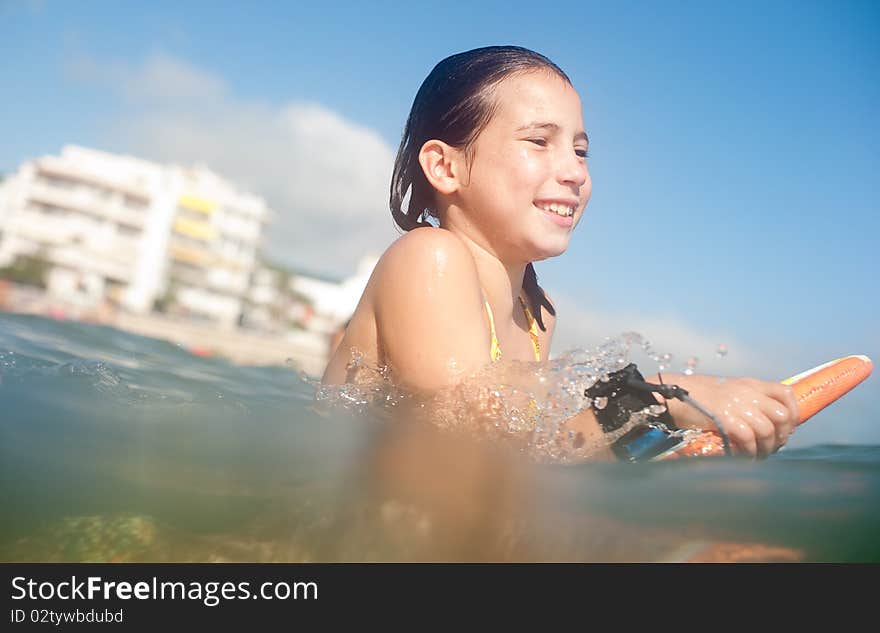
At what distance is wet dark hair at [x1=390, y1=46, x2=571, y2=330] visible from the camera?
2.54 m

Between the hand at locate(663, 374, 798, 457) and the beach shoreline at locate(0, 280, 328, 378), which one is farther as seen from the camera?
the beach shoreline at locate(0, 280, 328, 378)

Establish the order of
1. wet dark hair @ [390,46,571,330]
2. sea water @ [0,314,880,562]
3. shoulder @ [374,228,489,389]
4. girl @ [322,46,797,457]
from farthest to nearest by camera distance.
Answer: wet dark hair @ [390,46,571,330]
shoulder @ [374,228,489,389]
girl @ [322,46,797,457]
sea water @ [0,314,880,562]

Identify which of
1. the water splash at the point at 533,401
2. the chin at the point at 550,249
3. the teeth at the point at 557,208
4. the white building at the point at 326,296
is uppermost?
the white building at the point at 326,296

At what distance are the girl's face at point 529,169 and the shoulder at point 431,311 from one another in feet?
0.98

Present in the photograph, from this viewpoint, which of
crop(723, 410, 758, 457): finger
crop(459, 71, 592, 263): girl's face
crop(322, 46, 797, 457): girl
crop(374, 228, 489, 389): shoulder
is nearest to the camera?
crop(723, 410, 758, 457): finger

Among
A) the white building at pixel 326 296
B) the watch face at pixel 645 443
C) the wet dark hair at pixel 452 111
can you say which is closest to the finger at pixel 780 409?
the watch face at pixel 645 443

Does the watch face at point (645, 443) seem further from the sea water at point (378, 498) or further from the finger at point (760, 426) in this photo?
the finger at point (760, 426)

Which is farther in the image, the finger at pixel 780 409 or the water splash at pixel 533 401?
the water splash at pixel 533 401

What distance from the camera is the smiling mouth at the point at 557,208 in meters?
2.46

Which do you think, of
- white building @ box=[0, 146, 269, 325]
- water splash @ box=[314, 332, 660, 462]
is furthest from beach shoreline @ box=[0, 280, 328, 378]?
water splash @ box=[314, 332, 660, 462]

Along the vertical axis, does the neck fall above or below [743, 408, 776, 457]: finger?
above

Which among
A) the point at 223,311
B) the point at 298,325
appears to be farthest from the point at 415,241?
the point at 298,325

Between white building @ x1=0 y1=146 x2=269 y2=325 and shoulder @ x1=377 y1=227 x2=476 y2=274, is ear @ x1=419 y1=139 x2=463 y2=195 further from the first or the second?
white building @ x1=0 y1=146 x2=269 y2=325
